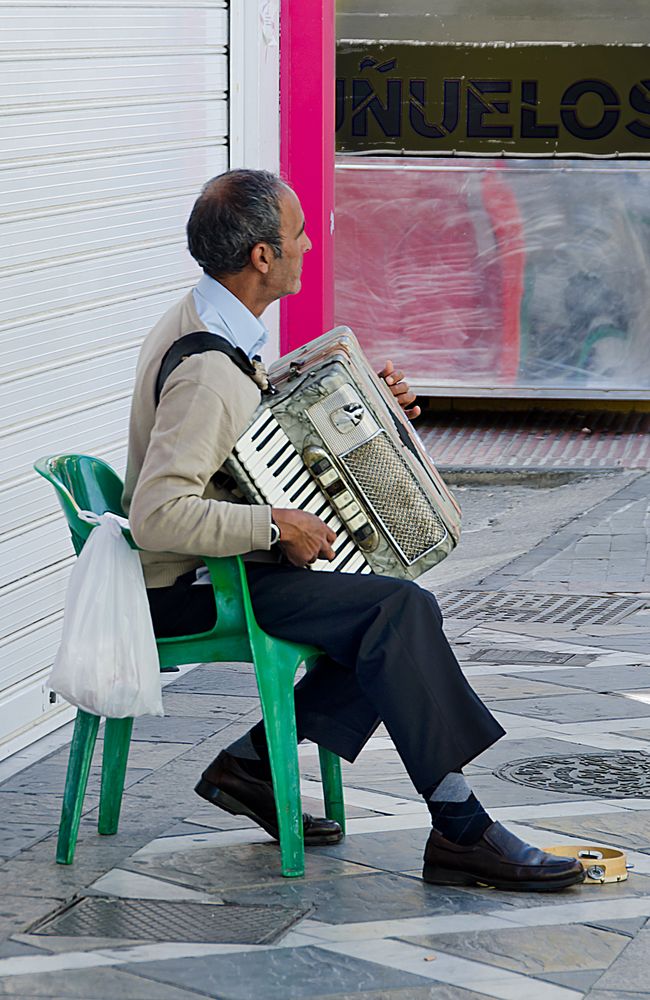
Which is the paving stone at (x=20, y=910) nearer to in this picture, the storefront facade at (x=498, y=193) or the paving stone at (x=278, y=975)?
the paving stone at (x=278, y=975)

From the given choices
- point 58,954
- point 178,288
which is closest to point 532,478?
point 178,288

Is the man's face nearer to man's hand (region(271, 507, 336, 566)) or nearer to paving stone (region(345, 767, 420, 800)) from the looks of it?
man's hand (region(271, 507, 336, 566))

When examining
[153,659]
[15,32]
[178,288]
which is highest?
[15,32]

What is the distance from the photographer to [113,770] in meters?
4.04

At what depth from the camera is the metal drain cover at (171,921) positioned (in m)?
3.46

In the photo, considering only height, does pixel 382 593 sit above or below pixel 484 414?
above

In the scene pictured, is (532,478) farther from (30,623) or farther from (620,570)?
(30,623)

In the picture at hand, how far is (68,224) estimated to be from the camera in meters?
5.10

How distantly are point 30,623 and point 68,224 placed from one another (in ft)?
3.82

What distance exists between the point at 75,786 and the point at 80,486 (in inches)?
26.2

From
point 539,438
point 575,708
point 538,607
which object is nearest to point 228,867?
point 575,708

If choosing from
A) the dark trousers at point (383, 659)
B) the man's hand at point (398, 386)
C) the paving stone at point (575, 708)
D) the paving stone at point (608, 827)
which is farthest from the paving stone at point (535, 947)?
the paving stone at point (575, 708)

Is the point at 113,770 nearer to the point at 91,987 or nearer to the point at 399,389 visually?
the point at 91,987

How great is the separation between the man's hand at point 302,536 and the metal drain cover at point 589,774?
1118mm
